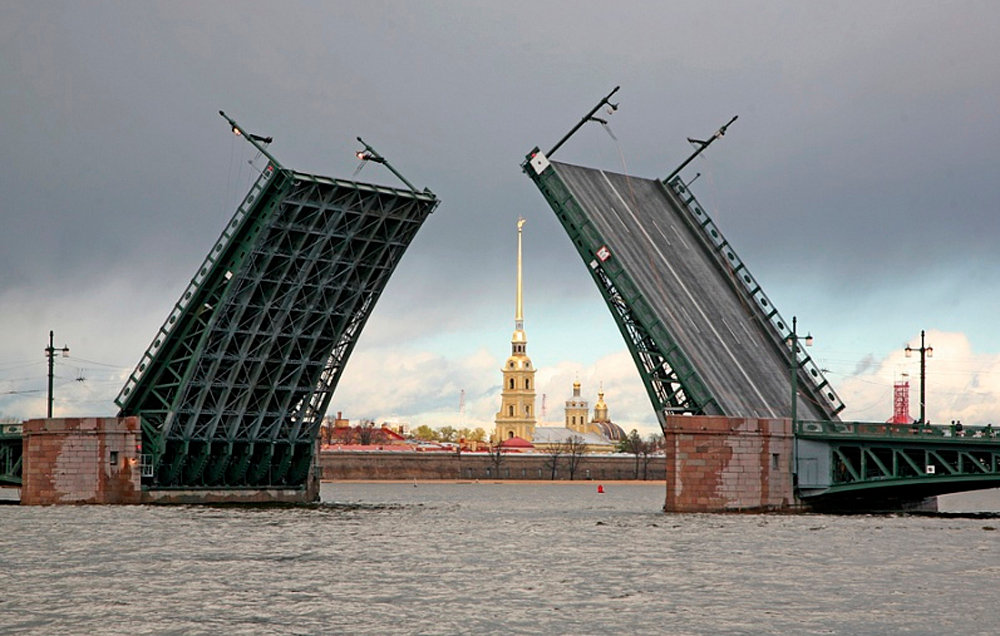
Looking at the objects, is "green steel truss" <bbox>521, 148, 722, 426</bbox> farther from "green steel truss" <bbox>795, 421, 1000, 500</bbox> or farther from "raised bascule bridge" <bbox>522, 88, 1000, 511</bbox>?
"green steel truss" <bbox>795, 421, 1000, 500</bbox>

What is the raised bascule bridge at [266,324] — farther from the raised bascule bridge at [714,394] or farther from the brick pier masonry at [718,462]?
the brick pier masonry at [718,462]

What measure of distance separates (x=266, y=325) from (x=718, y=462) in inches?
600

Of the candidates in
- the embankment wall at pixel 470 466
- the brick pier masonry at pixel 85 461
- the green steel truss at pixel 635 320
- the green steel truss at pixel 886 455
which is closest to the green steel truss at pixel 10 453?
the brick pier masonry at pixel 85 461

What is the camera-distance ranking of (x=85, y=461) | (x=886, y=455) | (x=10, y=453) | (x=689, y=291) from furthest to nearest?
(x=10, y=453) < (x=85, y=461) < (x=689, y=291) < (x=886, y=455)

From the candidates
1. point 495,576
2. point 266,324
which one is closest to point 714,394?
point 266,324

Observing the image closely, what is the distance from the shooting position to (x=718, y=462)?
165 feet

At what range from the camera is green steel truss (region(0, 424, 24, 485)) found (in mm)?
59375

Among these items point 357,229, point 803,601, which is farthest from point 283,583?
point 357,229

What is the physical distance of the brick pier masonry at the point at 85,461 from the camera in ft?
182

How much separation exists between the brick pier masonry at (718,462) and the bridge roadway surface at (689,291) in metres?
1.55

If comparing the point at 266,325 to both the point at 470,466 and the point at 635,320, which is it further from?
the point at 470,466

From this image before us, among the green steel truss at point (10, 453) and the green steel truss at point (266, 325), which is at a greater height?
the green steel truss at point (266, 325)

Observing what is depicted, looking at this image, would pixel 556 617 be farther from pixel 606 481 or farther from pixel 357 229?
pixel 606 481

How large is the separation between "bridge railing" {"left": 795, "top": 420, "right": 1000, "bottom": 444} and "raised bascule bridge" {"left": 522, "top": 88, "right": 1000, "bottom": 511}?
0.05m
